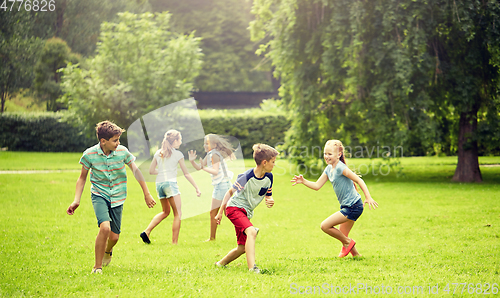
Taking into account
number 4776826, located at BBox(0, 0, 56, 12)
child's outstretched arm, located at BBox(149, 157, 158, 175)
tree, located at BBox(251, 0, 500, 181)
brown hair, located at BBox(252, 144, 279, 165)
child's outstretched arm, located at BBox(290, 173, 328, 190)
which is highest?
number 4776826, located at BBox(0, 0, 56, 12)

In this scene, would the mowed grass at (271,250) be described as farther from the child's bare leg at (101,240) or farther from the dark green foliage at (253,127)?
the dark green foliage at (253,127)

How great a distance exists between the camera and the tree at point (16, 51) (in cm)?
2714

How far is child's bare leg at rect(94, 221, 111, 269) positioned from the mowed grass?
21 cm

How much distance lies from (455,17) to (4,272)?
1471 centimetres

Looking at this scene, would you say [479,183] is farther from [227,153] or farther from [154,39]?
[154,39]

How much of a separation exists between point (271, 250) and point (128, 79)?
2199 centimetres

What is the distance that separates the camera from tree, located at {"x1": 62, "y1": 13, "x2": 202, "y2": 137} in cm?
2630

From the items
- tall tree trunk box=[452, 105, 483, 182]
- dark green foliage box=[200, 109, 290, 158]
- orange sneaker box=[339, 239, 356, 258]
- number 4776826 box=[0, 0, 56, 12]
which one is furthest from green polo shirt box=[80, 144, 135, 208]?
number 4776826 box=[0, 0, 56, 12]

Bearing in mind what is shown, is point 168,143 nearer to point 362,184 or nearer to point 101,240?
point 101,240

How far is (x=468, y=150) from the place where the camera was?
51.7 ft

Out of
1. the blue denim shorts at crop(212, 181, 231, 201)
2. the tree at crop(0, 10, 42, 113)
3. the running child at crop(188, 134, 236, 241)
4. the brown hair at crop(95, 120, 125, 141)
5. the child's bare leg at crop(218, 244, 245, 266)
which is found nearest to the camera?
the brown hair at crop(95, 120, 125, 141)

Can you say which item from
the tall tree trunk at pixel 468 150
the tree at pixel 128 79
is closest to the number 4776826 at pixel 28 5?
the tree at pixel 128 79

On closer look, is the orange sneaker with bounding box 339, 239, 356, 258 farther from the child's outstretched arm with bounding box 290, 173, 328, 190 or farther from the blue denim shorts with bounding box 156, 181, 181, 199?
the blue denim shorts with bounding box 156, 181, 181, 199

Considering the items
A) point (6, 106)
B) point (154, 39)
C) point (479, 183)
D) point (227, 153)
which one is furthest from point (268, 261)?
point (6, 106)
